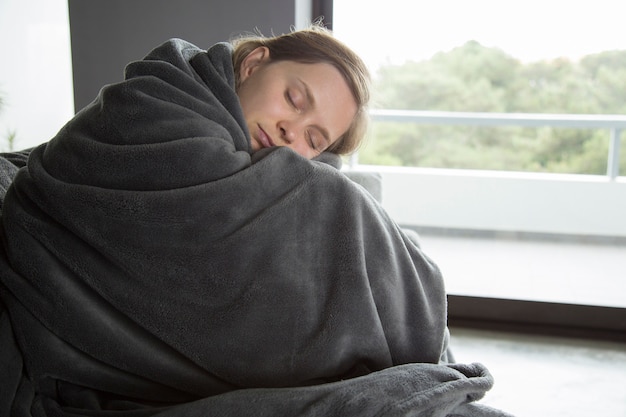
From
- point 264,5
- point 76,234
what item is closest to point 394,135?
point 264,5

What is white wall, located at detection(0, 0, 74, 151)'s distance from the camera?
2770mm

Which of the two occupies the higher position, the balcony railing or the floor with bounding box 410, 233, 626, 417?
the balcony railing

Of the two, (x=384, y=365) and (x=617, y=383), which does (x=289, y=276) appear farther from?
(x=617, y=383)

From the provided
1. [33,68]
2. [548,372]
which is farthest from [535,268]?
[33,68]

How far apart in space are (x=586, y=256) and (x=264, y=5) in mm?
1637

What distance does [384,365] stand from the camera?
981 mm

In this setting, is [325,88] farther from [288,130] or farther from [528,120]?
[528,120]

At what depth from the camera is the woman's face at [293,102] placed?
1.21 metres

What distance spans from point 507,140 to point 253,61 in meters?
1.52

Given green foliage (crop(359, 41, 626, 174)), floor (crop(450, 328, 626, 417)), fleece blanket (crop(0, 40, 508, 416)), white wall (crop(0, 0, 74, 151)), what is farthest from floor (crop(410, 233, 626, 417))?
white wall (crop(0, 0, 74, 151))

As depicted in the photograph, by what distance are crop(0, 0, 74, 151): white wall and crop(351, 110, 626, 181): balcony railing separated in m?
1.46

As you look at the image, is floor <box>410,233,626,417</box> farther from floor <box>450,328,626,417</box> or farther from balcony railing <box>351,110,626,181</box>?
balcony railing <box>351,110,626,181</box>

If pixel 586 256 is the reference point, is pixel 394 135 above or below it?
above

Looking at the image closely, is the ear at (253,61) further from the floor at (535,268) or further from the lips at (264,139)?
the floor at (535,268)
